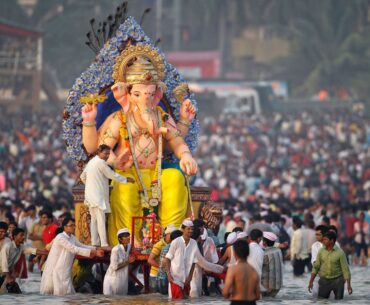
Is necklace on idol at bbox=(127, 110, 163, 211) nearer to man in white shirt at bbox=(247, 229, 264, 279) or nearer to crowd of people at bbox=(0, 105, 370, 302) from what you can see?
crowd of people at bbox=(0, 105, 370, 302)

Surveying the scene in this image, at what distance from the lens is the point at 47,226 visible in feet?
78.9

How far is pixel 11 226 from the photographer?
73.3 ft

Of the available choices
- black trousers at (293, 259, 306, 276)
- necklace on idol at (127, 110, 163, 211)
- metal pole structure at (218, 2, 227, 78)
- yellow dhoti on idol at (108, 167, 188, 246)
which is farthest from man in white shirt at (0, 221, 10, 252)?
metal pole structure at (218, 2, 227, 78)

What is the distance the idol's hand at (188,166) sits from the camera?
21234 mm

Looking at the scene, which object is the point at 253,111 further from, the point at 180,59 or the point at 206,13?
the point at 206,13

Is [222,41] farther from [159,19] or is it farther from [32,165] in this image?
[32,165]

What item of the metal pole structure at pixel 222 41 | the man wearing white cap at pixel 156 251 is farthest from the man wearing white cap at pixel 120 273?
the metal pole structure at pixel 222 41

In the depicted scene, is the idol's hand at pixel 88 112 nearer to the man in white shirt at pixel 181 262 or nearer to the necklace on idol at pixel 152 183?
the necklace on idol at pixel 152 183

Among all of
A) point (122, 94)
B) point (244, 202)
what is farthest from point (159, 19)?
point (122, 94)

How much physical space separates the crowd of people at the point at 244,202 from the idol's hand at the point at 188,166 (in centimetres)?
80

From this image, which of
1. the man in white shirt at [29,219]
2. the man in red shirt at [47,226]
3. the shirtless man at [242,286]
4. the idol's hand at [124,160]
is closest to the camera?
the shirtless man at [242,286]

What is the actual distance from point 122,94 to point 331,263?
3471 mm

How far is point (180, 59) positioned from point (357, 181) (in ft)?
133

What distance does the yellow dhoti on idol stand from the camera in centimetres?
2098
